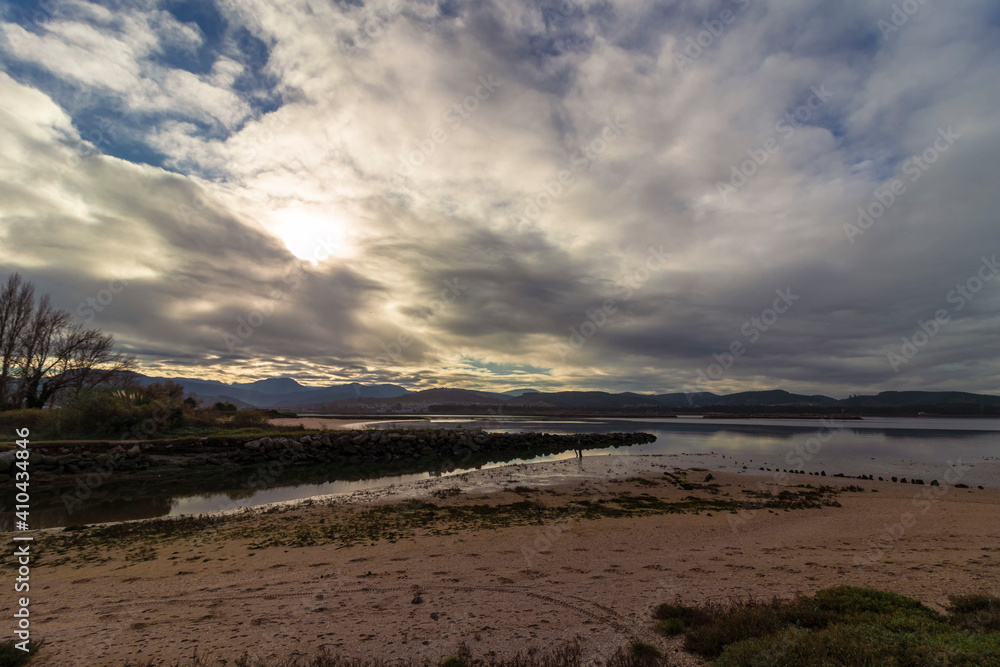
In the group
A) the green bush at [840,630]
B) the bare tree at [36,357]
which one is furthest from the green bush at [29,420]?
the green bush at [840,630]

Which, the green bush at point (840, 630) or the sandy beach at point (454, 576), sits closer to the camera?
the green bush at point (840, 630)

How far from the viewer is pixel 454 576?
32.7 feet

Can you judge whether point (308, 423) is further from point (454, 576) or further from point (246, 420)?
point (454, 576)

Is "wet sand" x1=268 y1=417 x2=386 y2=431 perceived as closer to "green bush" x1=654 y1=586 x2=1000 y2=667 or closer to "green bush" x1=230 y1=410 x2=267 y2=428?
"green bush" x1=230 y1=410 x2=267 y2=428

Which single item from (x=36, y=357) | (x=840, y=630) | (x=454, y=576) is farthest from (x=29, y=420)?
(x=840, y=630)

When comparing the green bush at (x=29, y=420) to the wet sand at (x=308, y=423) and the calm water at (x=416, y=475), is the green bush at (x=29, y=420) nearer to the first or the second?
the calm water at (x=416, y=475)

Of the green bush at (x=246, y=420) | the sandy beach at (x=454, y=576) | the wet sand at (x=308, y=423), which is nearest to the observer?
the sandy beach at (x=454, y=576)

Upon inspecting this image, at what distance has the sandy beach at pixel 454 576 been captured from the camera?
23.0 ft

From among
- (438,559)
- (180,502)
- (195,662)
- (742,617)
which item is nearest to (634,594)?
(742,617)

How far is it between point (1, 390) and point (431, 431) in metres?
37.5

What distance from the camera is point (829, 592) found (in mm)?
7965

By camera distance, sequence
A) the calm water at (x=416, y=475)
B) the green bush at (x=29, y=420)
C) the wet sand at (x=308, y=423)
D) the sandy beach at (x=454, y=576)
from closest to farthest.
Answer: the sandy beach at (x=454, y=576)
the calm water at (x=416, y=475)
the green bush at (x=29, y=420)
the wet sand at (x=308, y=423)

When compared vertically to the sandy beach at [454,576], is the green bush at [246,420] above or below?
above

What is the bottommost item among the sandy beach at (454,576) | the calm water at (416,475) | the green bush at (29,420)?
the calm water at (416,475)
